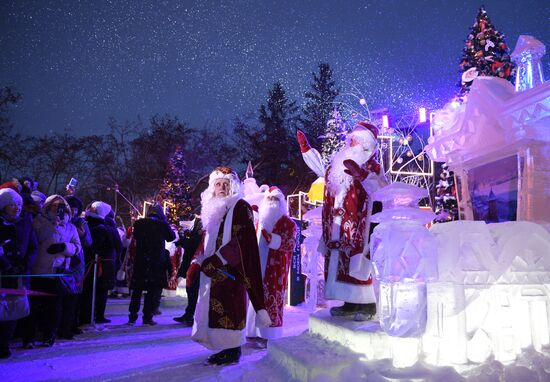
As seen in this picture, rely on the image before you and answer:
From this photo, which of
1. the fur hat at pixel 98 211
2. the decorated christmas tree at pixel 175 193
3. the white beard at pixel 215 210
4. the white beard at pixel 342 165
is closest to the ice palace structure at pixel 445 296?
the white beard at pixel 342 165

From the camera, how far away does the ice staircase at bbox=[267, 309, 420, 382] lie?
273 cm

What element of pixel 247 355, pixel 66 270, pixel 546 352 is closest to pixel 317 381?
pixel 546 352

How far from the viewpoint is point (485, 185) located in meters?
4.14

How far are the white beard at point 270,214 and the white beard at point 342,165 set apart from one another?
5.54 ft

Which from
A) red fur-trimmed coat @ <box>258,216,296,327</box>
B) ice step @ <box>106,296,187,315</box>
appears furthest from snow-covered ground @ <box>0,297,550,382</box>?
ice step @ <box>106,296,187,315</box>

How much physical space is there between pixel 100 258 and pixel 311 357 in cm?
491

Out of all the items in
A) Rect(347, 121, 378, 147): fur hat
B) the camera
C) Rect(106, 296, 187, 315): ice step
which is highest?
Rect(347, 121, 378, 147): fur hat

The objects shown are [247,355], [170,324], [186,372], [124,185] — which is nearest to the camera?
[186,372]

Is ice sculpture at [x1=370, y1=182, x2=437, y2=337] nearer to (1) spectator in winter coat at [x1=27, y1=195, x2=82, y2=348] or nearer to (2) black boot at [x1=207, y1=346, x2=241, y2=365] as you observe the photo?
(2) black boot at [x1=207, y1=346, x2=241, y2=365]

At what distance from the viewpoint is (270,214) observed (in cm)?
572

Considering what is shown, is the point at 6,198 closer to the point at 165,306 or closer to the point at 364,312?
the point at 364,312

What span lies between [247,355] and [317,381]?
221 cm

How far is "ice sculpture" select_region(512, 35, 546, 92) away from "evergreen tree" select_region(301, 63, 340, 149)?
31.3 m

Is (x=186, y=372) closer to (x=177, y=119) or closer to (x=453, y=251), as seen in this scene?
(x=453, y=251)
